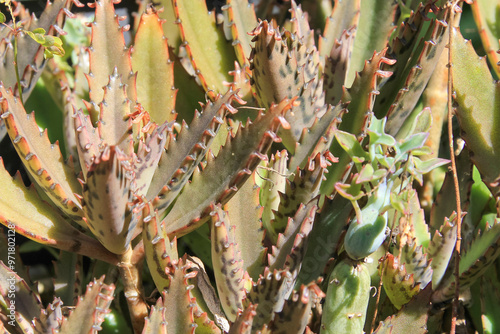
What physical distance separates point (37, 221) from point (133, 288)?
17 cm

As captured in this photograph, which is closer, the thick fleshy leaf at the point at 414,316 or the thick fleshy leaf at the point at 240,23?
the thick fleshy leaf at the point at 414,316

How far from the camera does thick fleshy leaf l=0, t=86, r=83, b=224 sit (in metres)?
0.70

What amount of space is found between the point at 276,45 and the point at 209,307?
42cm

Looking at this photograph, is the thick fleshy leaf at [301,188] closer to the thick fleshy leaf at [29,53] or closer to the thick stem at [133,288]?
the thick stem at [133,288]

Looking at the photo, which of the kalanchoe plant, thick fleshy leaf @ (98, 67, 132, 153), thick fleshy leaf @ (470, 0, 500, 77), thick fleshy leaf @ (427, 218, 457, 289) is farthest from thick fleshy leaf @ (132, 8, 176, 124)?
thick fleshy leaf @ (470, 0, 500, 77)

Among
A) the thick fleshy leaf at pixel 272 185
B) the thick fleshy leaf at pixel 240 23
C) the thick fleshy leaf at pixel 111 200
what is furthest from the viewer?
the thick fleshy leaf at pixel 240 23

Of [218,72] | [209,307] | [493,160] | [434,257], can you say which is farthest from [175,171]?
[493,160]

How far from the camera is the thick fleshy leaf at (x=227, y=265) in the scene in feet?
2.31

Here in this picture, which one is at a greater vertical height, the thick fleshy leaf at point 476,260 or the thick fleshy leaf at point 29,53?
the thick fleshy leaf at point 29,53

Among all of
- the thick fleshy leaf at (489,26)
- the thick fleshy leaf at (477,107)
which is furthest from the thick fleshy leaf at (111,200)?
the thick fleshy leaf at (489,26)

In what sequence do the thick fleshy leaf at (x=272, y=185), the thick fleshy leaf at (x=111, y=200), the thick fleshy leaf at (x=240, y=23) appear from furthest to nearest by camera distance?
the thick fleshy leaf at (x=240, y=23)
the thick fleshy leaf at (x=272, y=185)
the thick fleshy leaf at (x=111, y=200)

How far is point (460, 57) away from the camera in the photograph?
91 cm

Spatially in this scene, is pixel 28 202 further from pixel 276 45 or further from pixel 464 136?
pixel 464 136

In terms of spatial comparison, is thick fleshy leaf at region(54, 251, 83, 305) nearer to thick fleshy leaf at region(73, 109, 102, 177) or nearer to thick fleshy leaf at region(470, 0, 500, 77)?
thick fleshy leaf at region(73, 109, 102, 177)
